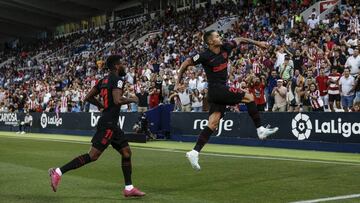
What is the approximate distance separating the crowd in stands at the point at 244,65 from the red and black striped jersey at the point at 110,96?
983 cm

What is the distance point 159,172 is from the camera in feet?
35.8

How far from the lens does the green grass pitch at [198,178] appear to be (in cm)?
780

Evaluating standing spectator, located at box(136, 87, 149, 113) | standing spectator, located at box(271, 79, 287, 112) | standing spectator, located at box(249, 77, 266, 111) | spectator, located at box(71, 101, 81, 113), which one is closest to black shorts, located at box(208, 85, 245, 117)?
standing spectator, located at box(249, 77, 266, 111)

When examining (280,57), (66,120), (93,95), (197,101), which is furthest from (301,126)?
(66,120)

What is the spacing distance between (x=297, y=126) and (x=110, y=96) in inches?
379

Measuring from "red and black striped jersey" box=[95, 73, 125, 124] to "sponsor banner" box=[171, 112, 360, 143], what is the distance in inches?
348

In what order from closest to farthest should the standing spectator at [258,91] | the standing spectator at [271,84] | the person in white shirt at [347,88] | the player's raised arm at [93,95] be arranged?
the player's raised arm at [93,95] < the person in white shirt at [347,88] < the standing spectator at [258,91] < the standing spectator at [271,84]

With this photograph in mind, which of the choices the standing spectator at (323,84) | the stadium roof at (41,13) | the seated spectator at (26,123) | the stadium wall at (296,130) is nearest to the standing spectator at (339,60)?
the standing spectator at (323,84)

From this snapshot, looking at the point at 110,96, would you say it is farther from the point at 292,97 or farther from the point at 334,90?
the point at 292,97

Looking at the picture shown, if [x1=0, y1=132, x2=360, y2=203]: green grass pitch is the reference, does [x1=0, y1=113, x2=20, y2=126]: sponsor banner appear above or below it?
above

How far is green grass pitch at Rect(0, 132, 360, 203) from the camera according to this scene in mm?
7797

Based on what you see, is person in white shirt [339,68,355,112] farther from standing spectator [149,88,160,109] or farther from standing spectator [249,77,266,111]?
standing spectator [149,88,160,109]

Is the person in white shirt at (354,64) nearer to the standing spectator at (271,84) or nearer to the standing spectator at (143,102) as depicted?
the standing spectator at (271,84)

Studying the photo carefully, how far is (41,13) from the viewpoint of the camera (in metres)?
63.1
